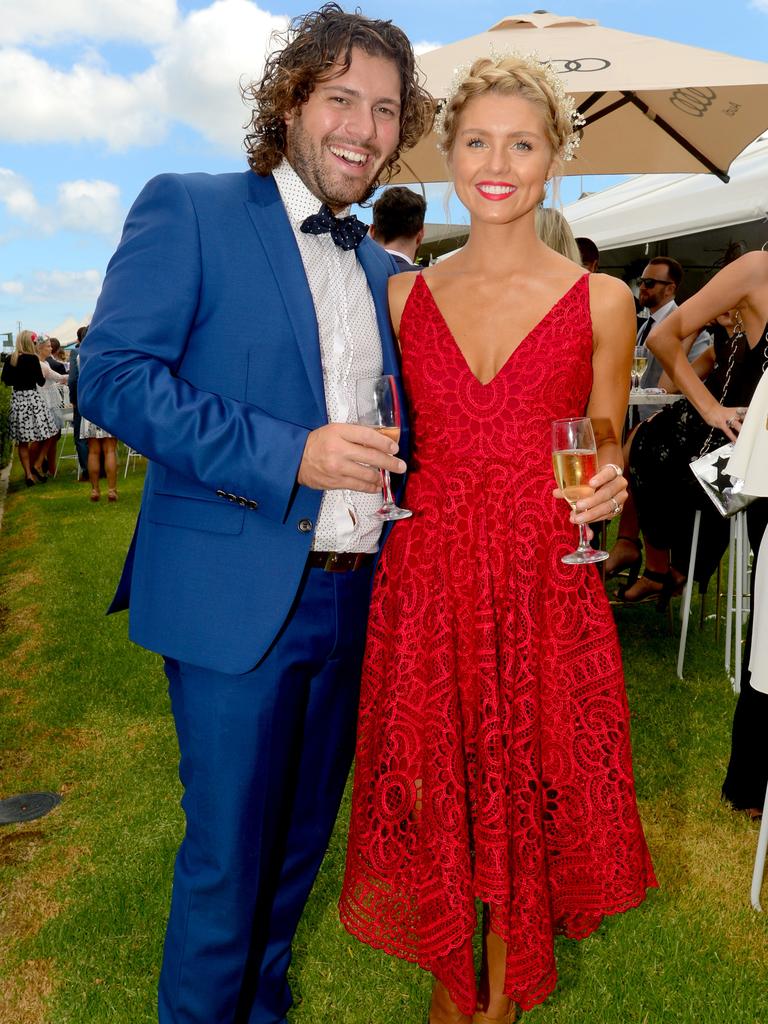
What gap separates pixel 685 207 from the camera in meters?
8.31

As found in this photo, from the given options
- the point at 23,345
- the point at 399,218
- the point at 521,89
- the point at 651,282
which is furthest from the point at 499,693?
the point at 23,345

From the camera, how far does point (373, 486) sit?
179 centimetres

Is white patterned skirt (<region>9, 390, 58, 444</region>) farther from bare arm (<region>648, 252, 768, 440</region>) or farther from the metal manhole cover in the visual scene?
bare arm (<region>648, 252, 768, 440</region>)

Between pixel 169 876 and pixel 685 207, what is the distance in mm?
7369

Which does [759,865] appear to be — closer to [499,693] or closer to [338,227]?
[499,693]

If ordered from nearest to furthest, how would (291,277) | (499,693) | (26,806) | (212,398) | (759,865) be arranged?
(212,398), (291,277), (499,693), (759,865), (26,806)

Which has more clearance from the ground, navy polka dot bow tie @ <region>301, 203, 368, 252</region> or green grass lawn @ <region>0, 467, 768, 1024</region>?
navy polka dot bow tie @ <region>301, 203, 368, 252</region>

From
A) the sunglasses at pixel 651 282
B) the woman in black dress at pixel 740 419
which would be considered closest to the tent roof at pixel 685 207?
the sunglasses at pixel 651 282

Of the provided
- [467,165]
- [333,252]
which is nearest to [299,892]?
[333,252]

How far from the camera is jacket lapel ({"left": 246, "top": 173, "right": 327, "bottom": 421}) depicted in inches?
76.4

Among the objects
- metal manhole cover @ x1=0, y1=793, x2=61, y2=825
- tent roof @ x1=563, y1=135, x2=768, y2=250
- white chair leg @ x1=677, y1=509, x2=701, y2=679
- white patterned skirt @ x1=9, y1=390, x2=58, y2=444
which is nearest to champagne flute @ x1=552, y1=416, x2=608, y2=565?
metal manhole cover @ x1=0, y1=793, x2=61, y2=825

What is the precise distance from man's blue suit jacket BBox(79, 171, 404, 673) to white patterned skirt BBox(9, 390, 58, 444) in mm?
12187

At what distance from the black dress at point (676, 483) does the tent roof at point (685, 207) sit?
2523mm

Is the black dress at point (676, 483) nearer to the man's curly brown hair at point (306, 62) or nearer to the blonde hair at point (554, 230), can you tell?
the blonde hair at point (554, 230)
